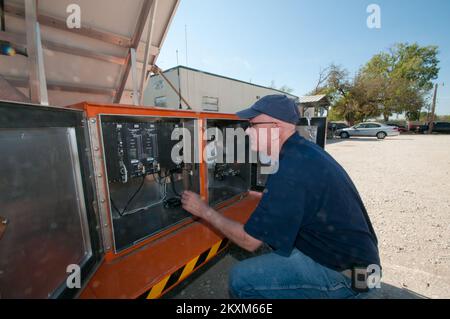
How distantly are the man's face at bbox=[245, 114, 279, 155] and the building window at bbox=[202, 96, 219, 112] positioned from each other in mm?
8118

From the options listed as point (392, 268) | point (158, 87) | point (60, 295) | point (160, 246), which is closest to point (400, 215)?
point (392, 268)

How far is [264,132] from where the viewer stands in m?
1.55

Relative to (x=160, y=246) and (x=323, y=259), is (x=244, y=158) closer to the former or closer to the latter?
(x=160, y=246)

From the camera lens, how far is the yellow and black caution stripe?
4.81 feet

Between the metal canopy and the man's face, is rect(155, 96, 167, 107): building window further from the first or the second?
the man's face

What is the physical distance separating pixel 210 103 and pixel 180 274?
28.3 ft

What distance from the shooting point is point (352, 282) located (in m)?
1.33

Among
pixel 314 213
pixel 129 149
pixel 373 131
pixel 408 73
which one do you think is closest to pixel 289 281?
pixel 314 213

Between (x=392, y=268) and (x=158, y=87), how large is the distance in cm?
878

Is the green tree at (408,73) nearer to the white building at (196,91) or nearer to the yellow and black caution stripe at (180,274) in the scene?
the white building at (196,91)

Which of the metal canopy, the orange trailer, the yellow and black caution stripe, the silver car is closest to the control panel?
the orange trailer

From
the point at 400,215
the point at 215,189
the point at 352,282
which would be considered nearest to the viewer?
the point at 352,282

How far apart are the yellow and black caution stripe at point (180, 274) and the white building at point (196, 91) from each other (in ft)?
20.8

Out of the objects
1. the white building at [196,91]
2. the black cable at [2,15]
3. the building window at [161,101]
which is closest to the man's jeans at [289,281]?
the black cable at [2,15]
